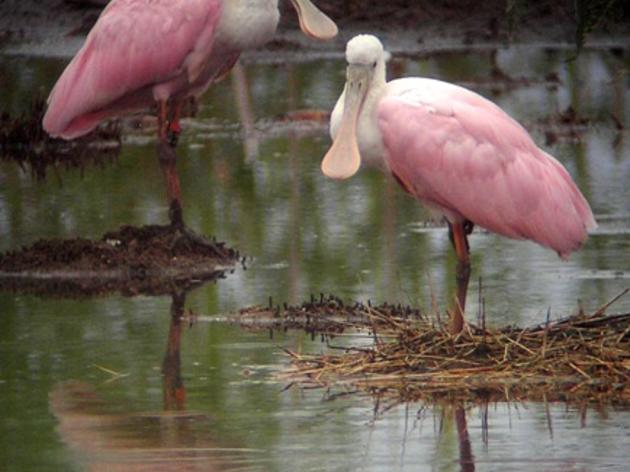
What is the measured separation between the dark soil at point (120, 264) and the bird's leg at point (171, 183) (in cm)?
7

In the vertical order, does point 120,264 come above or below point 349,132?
below

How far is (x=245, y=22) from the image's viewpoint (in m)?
12.9

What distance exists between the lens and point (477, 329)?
918 centimetres

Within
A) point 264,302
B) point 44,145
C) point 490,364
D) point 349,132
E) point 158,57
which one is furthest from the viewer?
point 44,145

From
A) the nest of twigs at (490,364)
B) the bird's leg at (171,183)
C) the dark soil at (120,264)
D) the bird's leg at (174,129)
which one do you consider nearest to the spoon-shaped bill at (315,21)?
the bird's leg at (171,183)

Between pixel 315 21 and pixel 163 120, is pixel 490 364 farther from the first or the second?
pixel 163 120

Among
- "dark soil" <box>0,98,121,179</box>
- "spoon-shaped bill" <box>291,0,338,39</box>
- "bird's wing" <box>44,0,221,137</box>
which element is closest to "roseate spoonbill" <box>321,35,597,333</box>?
"spoon-shaped bill" <box>291,0,338,39</box>

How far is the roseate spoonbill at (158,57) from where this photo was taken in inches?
512

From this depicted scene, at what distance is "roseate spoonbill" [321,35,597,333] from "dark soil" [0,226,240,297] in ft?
6.70

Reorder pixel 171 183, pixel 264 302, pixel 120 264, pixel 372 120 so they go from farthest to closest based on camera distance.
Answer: pixel 171 183, pixel 120 264, pixel 264 302, pixel 372 120

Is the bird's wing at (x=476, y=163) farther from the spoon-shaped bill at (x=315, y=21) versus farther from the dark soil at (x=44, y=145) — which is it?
the dark soil at (x=44, y=145)

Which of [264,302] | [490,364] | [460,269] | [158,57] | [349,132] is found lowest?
[490,364]

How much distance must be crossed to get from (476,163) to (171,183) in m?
3.31

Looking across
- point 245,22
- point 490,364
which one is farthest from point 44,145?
point 490,364
